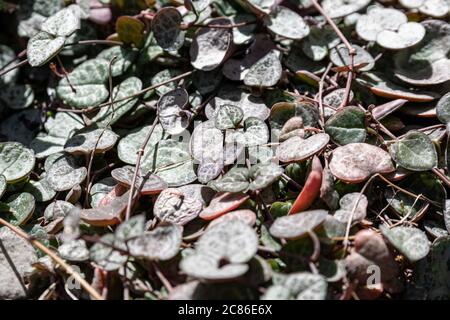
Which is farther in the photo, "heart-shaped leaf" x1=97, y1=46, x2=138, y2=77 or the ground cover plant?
"heart-shaped leaf" x1=97, y1=46, x2=138, y2=77

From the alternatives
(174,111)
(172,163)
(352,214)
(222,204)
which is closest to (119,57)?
(174,111)

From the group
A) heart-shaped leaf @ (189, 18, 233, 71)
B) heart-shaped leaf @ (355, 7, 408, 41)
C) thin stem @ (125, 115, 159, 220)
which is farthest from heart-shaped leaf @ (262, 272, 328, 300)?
heart-shaped leaf @ (355, 7, 408, 41)

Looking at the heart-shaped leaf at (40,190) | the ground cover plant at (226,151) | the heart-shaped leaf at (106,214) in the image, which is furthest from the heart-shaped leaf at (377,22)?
the heart-shaped leaf at (40,190)

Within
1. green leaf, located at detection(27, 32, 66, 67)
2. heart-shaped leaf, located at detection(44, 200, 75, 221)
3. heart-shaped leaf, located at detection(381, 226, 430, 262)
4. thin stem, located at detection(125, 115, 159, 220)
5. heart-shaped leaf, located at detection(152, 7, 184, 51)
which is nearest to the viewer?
heart-shaped leaf, located at detection(381, 226, 430, 262)

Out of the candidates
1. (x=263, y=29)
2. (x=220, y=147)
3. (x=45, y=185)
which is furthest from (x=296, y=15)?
(x=45, y=185)

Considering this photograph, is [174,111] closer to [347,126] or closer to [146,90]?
[146,90]

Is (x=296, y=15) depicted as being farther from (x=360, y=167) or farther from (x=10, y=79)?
(x=10, y=79)

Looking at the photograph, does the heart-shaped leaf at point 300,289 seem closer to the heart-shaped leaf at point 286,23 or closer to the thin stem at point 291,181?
the thin stem at point 291,181

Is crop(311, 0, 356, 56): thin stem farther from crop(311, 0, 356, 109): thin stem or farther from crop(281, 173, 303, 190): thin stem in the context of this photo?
crop(281, 173, 303, 190): thin stem

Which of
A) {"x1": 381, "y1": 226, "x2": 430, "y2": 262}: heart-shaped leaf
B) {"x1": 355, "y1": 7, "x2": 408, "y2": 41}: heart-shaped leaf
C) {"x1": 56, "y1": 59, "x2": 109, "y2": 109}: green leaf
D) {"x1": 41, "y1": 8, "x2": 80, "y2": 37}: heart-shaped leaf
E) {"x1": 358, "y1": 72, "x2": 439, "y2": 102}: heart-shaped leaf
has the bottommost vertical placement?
{"x1": 381, "y1": 226, "x2": 430, "y2": 262}: heart-shaped leaf
